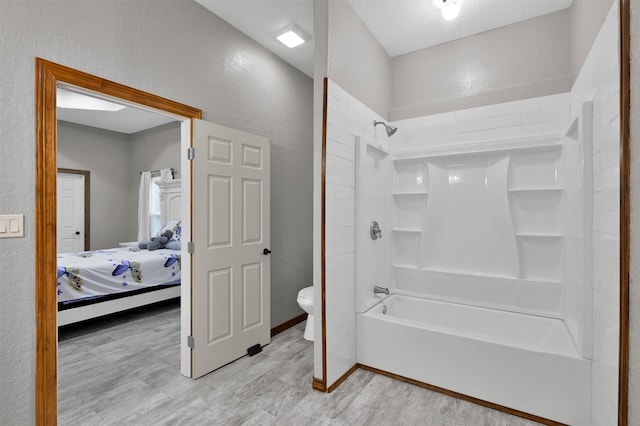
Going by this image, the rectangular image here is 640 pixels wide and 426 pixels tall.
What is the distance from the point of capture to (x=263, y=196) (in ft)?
9.65

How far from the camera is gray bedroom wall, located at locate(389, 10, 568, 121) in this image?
2.52 meters

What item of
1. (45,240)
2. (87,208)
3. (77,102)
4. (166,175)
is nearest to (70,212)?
(87,208)

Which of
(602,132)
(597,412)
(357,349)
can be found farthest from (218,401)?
(602,132)

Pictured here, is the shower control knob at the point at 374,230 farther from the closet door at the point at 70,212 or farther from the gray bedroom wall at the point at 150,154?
the closet door at the point at 70,212

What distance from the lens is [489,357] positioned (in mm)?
1963

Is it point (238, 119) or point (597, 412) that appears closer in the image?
point (597, 412)

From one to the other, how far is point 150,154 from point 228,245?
13.4 ft

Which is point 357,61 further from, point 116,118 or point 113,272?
point 116,118

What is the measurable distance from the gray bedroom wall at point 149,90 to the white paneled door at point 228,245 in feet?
0.95

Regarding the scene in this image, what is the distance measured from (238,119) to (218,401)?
2259 mm

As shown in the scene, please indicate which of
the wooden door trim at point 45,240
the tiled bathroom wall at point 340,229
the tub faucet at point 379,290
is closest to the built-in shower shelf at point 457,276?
the tub faucet at point 379,290

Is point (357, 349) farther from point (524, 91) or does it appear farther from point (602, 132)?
point (524, 91)

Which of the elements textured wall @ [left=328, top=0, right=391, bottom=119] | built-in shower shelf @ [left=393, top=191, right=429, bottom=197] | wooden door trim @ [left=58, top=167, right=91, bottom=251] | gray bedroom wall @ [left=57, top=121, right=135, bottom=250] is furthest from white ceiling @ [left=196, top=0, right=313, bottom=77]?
wooden door trim @ [left=58, top=167, right=91, bottom=251]

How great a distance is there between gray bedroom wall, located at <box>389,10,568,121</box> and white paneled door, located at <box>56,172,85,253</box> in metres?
5.56
